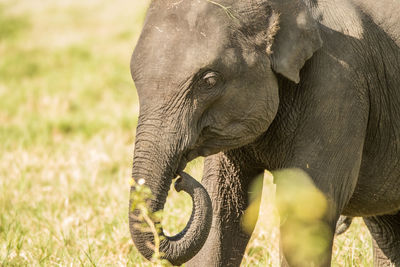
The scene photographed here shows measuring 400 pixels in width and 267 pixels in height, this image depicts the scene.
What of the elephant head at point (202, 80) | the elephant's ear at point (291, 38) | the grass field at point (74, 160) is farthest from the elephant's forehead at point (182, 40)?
the grass field at point (74, 160)

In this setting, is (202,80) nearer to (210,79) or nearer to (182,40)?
(210,79)

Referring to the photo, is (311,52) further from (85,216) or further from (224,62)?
(85,216)

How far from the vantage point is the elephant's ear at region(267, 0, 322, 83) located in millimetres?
3627

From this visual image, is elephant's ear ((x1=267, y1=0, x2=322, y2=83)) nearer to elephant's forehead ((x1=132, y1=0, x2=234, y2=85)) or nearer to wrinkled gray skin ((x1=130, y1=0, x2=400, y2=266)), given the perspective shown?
wrinkled gray skin ((x1=130, y1=0, x2=400, y2=266))

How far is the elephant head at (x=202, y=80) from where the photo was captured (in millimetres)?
3443

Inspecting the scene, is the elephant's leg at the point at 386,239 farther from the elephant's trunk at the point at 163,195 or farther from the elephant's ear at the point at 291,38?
the elephant's trunk at the point at 163,195

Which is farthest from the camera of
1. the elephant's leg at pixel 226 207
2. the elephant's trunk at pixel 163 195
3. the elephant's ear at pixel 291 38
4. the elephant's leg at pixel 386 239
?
the elephant's leg at pixel 386 239

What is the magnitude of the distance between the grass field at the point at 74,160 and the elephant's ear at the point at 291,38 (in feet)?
3.88

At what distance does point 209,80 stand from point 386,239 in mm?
1948

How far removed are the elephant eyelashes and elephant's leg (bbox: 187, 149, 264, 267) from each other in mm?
729

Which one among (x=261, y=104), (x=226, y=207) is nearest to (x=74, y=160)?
(x=226, y=207)

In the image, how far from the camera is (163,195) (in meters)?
3.42

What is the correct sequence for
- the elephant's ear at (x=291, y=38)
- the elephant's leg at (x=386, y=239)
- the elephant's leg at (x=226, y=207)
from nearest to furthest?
the elephant's ear at (x=291, y=38) → the elephant's leg at (x=226, y=207) → the elephant's leg at (x=386, y=239)

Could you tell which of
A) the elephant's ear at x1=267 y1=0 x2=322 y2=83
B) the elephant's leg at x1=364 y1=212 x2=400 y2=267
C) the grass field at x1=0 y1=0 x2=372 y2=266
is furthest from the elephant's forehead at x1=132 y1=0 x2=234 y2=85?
the elephant's leg at x1=364 y1=212 x2=400 y2=267
